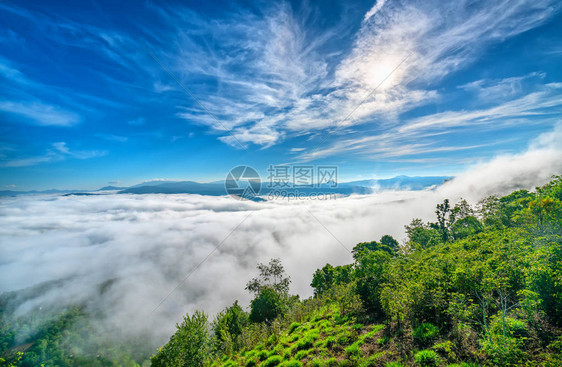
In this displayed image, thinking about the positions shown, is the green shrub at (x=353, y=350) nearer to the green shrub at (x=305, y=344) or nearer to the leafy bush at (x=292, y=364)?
the leafy bush at (x=292, y=364)

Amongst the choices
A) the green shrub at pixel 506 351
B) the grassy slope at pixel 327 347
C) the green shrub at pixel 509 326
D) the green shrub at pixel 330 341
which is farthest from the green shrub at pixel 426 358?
the green shrub at pixel 330 341

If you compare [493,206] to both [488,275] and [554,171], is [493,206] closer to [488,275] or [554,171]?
[488,275]

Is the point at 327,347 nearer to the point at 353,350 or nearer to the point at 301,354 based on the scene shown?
the point at 301,354

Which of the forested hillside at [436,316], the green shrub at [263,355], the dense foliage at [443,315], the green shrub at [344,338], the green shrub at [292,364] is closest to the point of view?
the dense foliage at [443,315]

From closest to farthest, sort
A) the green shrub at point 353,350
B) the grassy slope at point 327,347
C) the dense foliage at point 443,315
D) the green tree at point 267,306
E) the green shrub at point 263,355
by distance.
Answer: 1. the dense foliage at point 443,315
2. the grassy slope at point 327,347
3. the green shrub at point 353,350
4. the green shrub at point 263,355
5. the green tree at point 267,306

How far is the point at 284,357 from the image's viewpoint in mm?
14438

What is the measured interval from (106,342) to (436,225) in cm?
22948

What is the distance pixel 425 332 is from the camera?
35.6ft

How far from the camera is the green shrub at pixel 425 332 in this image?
405 inches

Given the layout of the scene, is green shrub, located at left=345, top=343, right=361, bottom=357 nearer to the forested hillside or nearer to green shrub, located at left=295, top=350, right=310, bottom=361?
the forested hillside

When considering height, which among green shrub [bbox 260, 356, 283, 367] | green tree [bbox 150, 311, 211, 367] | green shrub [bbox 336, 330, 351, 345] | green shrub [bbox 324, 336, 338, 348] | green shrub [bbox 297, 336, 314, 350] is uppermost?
green shrub [bbox 336, 330, 351, 345]

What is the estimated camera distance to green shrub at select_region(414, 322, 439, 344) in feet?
33.8

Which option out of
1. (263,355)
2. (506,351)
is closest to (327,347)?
(263,355)

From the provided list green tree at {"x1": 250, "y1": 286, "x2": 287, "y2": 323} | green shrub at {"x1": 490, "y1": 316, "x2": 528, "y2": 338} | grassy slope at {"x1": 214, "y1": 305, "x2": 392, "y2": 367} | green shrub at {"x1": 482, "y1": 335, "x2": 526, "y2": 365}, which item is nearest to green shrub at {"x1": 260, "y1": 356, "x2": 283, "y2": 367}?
grassy slope at {"x1": 214, "y1": 305, "x2": 392, "y2": 367}
